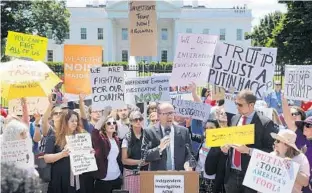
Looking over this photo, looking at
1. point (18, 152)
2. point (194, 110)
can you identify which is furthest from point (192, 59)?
point (18, 152)

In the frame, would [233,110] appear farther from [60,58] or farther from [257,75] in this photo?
[60,58]

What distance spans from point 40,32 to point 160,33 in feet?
115

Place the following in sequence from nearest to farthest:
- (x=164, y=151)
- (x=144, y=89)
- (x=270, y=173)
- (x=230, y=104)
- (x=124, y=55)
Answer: (x=270, y=173) < (x=164, y=151) < (x=230, y=104) < (x=144, y=89) < (x=124, y=55)

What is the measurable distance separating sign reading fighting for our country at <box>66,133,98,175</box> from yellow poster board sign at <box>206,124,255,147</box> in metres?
1.60

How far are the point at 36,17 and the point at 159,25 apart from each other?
3764cm

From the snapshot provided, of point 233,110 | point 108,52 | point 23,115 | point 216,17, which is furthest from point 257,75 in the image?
point 216,17

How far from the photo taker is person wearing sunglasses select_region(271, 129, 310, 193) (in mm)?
5730

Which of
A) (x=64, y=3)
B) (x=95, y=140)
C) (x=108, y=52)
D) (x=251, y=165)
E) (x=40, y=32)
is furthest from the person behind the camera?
(x=108, y=52)

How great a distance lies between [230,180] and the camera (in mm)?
6582

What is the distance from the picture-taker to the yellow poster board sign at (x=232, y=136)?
20.0 ft

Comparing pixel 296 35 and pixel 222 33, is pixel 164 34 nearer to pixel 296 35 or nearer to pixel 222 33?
pixel 222 33

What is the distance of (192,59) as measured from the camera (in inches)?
354

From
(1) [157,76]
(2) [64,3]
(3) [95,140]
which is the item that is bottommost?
(3) [95,140]

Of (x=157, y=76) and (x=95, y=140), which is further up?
(x=157, y=76)
